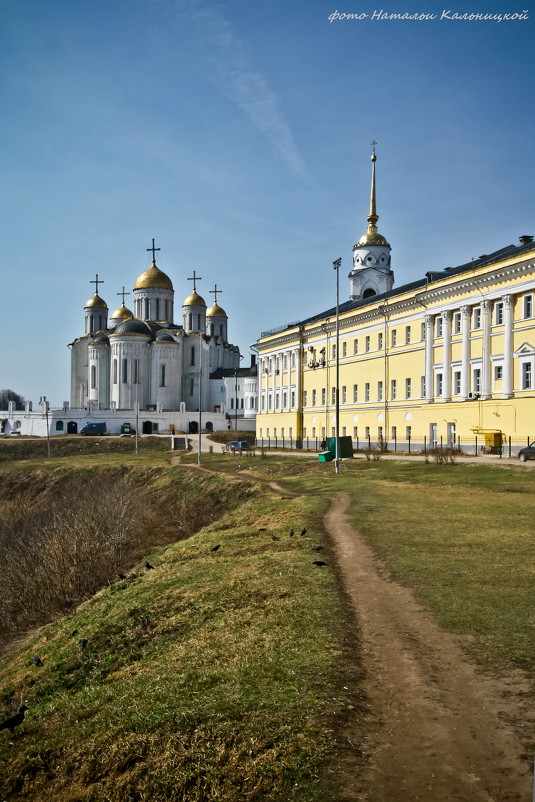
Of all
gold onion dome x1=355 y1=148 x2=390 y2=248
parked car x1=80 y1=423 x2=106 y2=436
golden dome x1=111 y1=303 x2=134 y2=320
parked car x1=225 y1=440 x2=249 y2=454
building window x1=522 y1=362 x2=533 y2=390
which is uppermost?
gold onion dome x1=355 y1=148 x2=390 y2=248

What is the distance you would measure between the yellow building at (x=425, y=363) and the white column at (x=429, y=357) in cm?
6

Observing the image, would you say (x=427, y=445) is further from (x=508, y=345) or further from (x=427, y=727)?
(x=427, y=727)

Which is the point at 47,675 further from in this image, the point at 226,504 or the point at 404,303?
the point at 404,303

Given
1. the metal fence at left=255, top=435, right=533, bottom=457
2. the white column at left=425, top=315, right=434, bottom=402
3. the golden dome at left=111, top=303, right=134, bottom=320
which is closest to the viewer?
the metal fence at left=255, top=435, right=533, bottom=457

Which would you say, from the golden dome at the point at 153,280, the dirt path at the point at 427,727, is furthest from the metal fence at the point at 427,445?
the golden dome at the point at 153,280

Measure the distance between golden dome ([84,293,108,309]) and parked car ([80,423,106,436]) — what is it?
25981 mm

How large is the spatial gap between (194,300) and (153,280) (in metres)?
7.16

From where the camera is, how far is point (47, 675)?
12719 mm

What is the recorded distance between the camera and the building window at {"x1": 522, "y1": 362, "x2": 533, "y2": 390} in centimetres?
4034

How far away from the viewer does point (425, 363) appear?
161ft

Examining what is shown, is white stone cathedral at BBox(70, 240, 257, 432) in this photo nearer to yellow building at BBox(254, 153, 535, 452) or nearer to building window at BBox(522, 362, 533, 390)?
yellow building at BBox(254, 153, 535, 452)

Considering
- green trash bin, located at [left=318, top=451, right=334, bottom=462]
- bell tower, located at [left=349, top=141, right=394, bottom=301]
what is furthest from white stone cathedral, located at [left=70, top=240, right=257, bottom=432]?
green trash bin, located at [left=318, top=451, right=334, bottom=462]

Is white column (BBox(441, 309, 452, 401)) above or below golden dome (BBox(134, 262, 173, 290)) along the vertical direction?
below

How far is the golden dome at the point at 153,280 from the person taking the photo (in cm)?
10488
